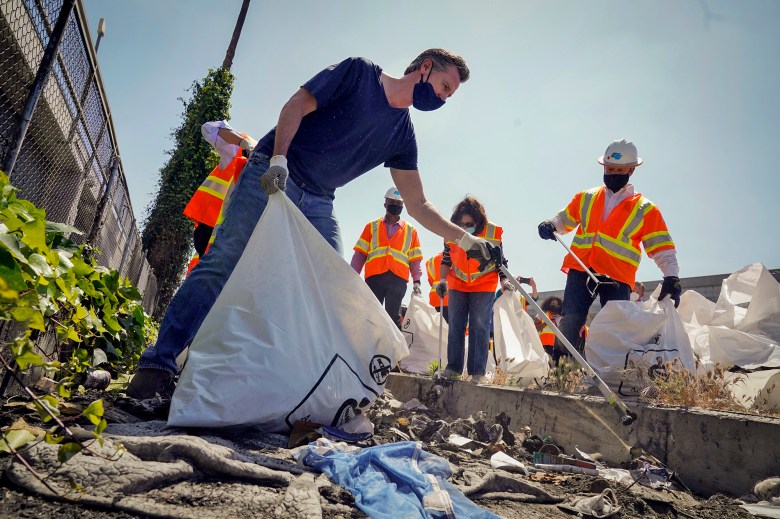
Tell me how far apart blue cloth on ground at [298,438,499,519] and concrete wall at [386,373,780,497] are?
1376 mm

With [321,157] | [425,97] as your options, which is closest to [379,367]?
[321,157]

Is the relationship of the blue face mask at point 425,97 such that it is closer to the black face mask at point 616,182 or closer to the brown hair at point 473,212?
the black face mask at point 616,182

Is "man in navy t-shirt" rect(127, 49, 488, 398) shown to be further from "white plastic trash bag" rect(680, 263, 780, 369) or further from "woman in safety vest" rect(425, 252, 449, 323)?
"woman in safety vest" rect(425, 252, 449, 323)

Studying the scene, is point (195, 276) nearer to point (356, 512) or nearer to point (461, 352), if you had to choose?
point (356, 512)

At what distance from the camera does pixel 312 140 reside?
241 cm

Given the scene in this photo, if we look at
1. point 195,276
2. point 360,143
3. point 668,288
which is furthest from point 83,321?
point 668,288

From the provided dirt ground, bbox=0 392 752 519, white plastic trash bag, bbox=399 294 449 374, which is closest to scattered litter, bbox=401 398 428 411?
dirt ground, bbox=0 392 752 519

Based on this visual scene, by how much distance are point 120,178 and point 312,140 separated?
3.92 m

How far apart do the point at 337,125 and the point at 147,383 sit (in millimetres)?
1440

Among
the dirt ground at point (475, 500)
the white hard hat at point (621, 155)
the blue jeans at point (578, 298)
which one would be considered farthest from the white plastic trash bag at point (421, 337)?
the dirt ground at point (475, 500)

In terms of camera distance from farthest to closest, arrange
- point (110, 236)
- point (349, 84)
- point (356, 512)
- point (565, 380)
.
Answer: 1. point (110, 236)
2. point (565, 380)
3. point (349, 84)
4. point (356, 512)

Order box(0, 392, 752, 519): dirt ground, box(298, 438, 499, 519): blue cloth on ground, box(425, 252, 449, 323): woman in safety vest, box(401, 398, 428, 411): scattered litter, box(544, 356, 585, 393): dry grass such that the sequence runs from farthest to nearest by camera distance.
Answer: box(425, 252, 449, 323): woman in safety vest, box(401, 398, 428, 411): scattered litter, box(544, 356, 585, 393): dry grass, box(298, 438, 499, 519): blue cloth on ground, box(0, 392, 752, 519): dirt ground

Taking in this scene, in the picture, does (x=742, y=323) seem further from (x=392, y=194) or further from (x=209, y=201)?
(x=209, y=201)

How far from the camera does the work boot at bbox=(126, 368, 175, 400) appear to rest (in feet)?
6.44
